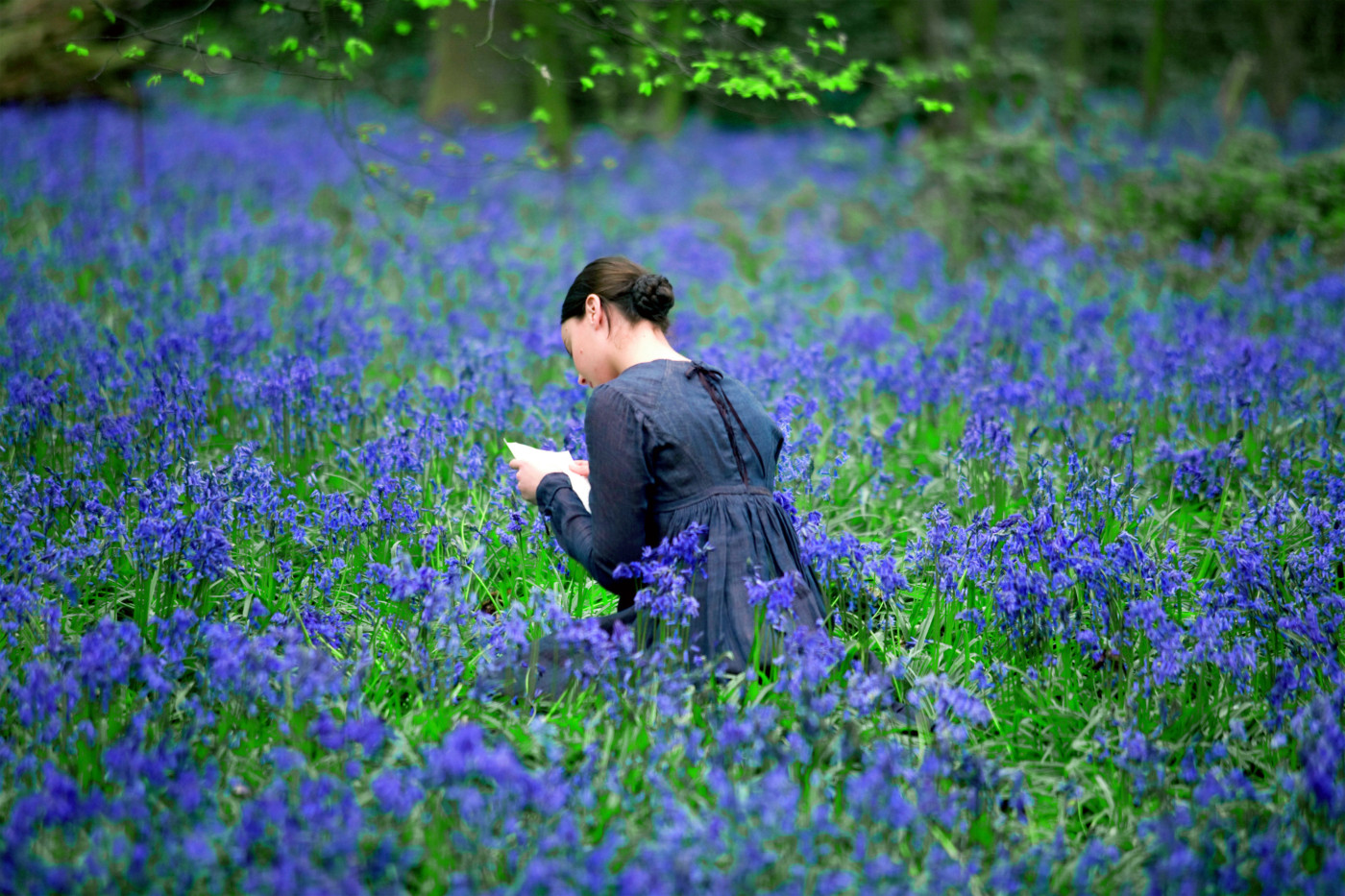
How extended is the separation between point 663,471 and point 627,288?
0.62 meters

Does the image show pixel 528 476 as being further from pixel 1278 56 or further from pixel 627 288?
pixel 1278 56

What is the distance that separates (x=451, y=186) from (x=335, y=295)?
6.04 m

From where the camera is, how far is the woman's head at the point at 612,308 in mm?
3336

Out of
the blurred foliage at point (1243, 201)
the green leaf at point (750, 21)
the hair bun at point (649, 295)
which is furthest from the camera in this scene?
the blurred foliage at point (1243, 201)

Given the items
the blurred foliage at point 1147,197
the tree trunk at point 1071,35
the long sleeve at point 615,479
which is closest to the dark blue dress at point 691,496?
the long sleeve at point 615,479

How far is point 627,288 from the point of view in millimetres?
3332

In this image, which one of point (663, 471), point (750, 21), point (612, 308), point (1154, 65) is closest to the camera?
point (663, 471)

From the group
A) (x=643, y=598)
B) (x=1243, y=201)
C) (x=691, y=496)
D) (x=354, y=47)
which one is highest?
(x=354, y=47)

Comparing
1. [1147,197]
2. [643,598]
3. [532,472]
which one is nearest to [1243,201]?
[1147,197]

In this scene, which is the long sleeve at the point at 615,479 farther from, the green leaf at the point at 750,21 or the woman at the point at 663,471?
the green leaf at the point at 750,21

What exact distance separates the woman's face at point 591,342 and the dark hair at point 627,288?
0.13ft

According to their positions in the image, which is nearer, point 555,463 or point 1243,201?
point 555,463

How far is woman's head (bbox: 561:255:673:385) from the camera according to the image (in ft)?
10.9

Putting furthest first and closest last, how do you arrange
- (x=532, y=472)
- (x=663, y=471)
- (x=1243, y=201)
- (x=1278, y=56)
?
(x=1278, y=56) → (x=1243, y=201) → (x=532, y=472) → (x=663, y=471)
